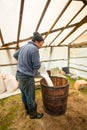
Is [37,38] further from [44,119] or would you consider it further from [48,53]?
[48,53]

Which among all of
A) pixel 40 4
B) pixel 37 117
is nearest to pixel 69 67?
pixel 40 4

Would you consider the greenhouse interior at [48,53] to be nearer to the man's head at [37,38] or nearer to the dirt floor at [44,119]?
the dirt floor at [44,119]

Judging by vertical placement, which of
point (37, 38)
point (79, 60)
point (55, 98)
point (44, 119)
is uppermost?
point (37, 38)

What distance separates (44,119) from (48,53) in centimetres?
332

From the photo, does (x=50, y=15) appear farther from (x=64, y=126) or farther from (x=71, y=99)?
(x=64, y=126)

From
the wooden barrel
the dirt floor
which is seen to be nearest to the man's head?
the wooden barrel

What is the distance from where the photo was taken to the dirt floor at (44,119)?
2.35 meters

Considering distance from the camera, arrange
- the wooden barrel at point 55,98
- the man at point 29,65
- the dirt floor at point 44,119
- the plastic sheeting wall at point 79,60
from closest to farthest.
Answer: the man at point 29,65 → the dirt floor at point 44,119 → the wooden barrel at point 55,98 → the plastic sheeting wall at point 79,60

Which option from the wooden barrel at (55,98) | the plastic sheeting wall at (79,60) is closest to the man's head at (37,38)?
the wooden barrel at (55,98)

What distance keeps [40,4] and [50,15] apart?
0.54 metres

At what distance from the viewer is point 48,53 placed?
18.2 feet

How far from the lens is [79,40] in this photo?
530 cm

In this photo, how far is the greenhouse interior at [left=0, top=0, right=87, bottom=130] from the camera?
255 cm

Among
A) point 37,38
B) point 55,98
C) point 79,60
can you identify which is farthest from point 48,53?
point 37,38
